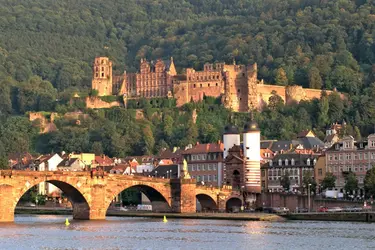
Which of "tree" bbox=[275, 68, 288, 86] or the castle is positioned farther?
"tree" bbox=[275, 68, 288, 86]

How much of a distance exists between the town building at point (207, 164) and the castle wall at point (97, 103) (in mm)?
51180

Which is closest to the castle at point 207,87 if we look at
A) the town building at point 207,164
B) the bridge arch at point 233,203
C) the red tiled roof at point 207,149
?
the red tiled roof at point 207,149

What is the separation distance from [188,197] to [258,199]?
1106 centimetres

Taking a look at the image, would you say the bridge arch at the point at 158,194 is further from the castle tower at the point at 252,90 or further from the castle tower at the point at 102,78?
the castle tower at the point at 102,78

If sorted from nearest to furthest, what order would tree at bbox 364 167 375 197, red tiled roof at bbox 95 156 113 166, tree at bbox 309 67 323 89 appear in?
tree at bbox 364 167 375 197
red tiled roof at bbox 95 156 113 166
tree at bbox 309 67 323 89

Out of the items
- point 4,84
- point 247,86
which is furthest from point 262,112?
point 4,84

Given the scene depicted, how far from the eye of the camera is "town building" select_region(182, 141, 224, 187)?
122137 mm

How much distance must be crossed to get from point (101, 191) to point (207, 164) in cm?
2935

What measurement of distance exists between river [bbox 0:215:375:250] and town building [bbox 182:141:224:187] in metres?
25.5

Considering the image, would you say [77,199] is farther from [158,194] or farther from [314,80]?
[314,80]

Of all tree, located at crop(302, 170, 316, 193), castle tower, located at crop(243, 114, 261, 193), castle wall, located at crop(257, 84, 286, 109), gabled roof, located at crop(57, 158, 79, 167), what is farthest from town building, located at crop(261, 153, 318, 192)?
castle wall, located at crop(257, 84, 286, 109)

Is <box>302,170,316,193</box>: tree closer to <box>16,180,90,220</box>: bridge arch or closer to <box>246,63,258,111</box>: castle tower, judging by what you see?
<box>16,180,90,220</box>: bridge arch

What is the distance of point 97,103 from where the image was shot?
177 m

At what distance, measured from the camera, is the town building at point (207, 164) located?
12214 centimetres
